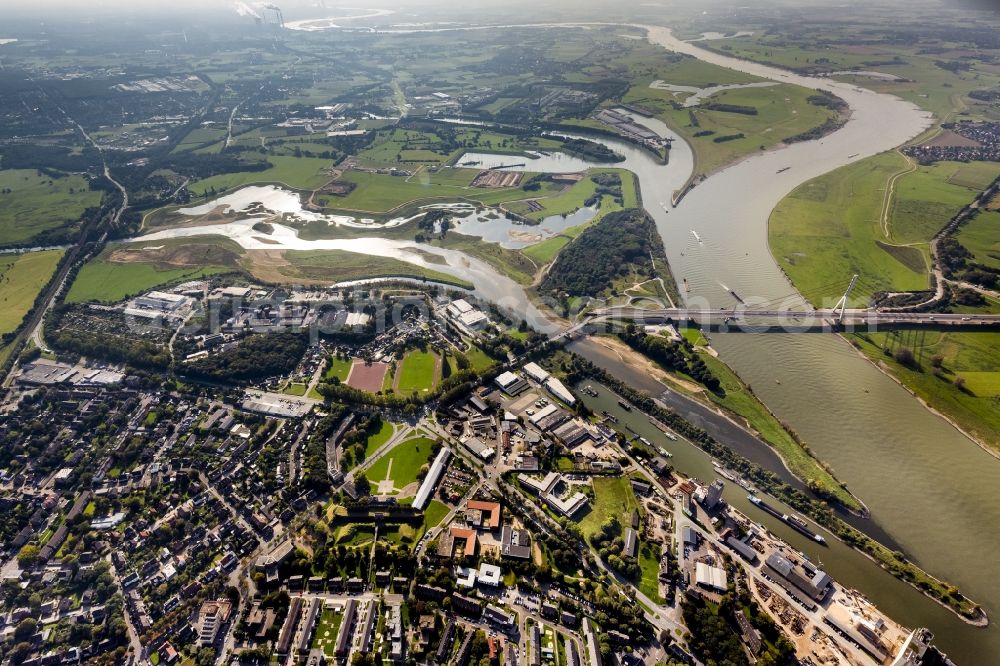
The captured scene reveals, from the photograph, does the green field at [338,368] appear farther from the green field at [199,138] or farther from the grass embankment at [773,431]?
the green field at [199,138]

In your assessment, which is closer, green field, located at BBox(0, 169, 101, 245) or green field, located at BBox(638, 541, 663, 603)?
green field, located at BBox(638, 541, 663, 603)

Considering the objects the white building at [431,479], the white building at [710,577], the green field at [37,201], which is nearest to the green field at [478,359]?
the white building at [431,479]

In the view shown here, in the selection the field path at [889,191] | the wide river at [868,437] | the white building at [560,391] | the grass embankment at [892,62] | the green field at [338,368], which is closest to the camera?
the wide river at [868,437]

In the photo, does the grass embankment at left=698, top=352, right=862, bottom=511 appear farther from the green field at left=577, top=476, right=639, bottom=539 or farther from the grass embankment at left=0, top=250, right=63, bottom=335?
the grass embankment at left=0, top=250, right=63, bottom=335

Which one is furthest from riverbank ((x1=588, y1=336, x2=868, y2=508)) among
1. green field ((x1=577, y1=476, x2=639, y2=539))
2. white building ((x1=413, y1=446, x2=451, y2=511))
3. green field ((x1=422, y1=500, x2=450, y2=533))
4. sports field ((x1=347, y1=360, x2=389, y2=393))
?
green field ((x1=422, y1=500, x2=450, y2=533))

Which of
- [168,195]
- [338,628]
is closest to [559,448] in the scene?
[338,628]
